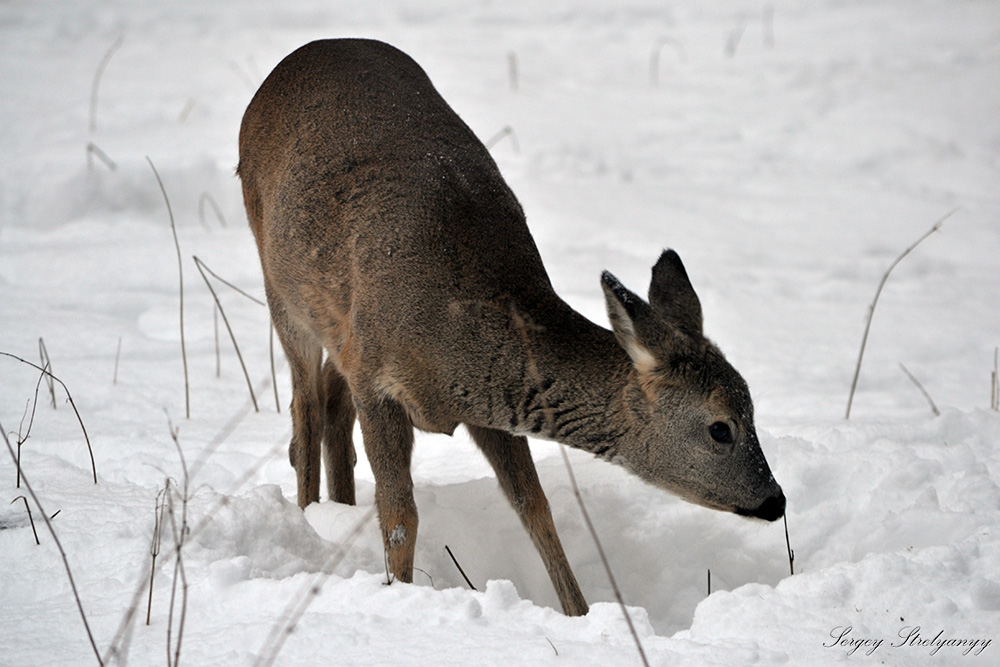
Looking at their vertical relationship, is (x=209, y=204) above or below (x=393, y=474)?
below

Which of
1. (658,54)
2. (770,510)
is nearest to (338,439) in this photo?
(770,510)

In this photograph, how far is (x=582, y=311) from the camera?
6512 millimetres

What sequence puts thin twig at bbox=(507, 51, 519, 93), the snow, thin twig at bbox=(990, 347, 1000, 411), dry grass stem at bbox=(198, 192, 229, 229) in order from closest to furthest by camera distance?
the snow
thin twig at bbox=(990, 347, 1000, 411)
dry grass stem at bbox=(198, 192, 229, 229)
thin twig at bbox=(507, 51, 519, 93)

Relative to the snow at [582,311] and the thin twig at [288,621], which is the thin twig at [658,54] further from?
the thin twig at [288,621]

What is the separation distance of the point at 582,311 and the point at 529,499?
2685 mm

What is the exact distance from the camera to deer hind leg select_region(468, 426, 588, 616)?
3885 mm

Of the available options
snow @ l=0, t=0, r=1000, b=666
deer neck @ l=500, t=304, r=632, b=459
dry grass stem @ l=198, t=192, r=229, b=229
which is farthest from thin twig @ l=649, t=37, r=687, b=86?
deer neck @ l=500, t=304, r=632, b=459

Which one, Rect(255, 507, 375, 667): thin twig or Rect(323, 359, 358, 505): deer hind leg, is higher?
Rect(255, 507, 375, 667): thin twig

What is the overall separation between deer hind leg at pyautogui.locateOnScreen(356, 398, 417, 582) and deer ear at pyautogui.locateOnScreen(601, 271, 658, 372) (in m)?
0.86

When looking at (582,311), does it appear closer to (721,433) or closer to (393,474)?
(393,474)

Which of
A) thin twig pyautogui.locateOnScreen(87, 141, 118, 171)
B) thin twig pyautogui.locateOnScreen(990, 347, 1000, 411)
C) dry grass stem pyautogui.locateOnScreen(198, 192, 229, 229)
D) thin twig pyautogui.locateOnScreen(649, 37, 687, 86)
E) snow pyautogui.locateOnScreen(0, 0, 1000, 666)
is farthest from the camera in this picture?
thin twig pyautogui.locateOnScreen(649, 37, 687, 86)

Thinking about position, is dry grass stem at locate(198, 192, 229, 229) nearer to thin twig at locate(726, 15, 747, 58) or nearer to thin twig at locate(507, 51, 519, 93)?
thin twig at locate(507, 51, 519, 93)

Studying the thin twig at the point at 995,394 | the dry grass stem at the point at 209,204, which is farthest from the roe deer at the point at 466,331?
the dry grass stem at the point at 209,204

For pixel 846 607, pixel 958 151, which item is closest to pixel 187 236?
pixel 846 607
